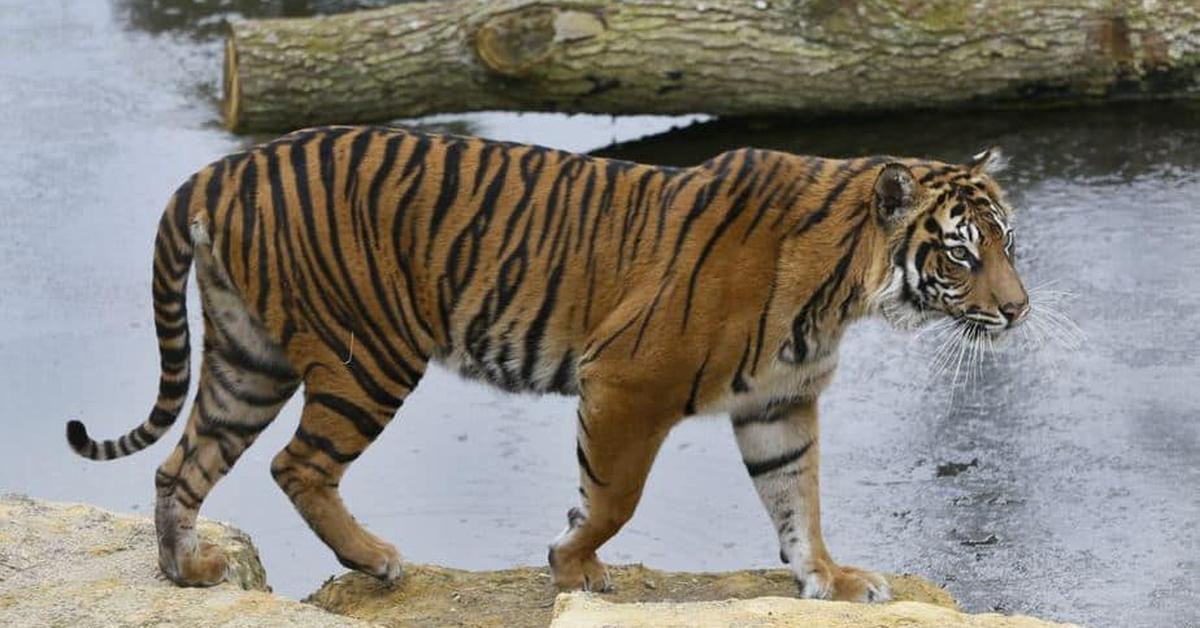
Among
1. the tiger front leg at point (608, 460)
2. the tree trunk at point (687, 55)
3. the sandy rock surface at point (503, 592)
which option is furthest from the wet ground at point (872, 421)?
the tiger front leg at point (608, 460)

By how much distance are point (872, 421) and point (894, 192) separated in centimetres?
193

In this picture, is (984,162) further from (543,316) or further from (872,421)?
(872,421)

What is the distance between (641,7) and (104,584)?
178 inches

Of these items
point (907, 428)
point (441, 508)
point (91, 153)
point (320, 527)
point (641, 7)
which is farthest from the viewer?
point (91, 153)

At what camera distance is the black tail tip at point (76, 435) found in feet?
16.7

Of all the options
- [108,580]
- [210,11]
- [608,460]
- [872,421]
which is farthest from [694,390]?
[210,11]

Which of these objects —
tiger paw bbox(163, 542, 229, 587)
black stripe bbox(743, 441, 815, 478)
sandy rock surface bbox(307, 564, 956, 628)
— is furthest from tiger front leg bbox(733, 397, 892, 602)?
tiger paw bbox(163, 542, 229, 587)

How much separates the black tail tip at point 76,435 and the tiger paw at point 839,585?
186 cm

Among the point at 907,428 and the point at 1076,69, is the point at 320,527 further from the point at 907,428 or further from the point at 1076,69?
the point at 1076,69

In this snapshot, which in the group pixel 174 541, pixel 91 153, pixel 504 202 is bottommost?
pixel 91 153

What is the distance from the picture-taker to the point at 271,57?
29.0ft

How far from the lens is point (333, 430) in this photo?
5078 mm

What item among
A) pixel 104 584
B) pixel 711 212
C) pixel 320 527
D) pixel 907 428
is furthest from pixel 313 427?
pixel 907 428

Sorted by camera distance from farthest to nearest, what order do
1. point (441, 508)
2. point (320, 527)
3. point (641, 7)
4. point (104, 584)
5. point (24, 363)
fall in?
1. point (641, 7)
2. point (24, 363)
3. point (441, 508)
4. point (320, 527)
5. point (104, 584)
